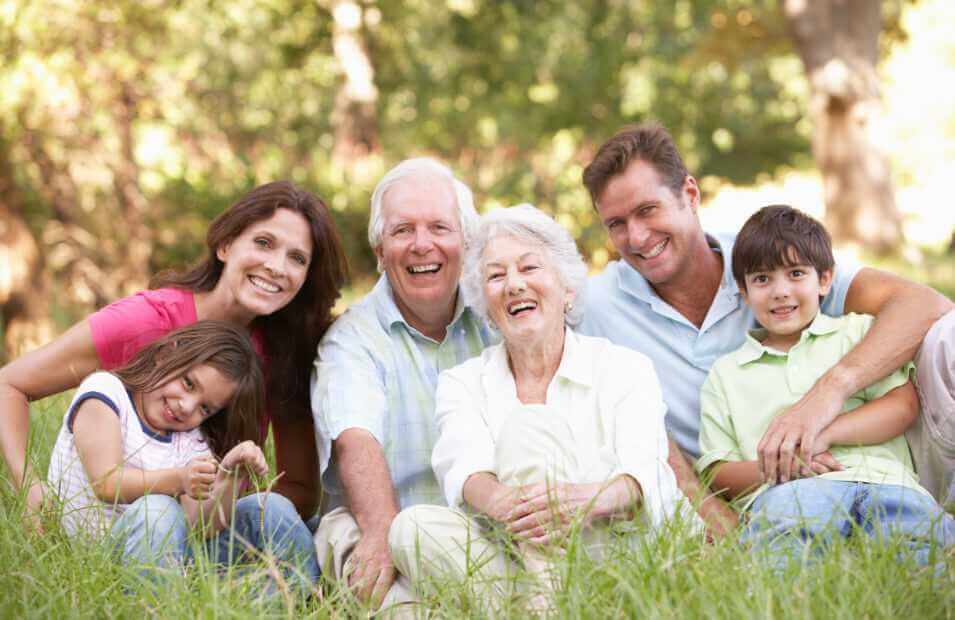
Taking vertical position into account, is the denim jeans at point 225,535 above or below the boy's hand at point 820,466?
above

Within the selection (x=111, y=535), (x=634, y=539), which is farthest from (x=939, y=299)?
(x=111, y=535)

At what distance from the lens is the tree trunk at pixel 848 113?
12.4 metres

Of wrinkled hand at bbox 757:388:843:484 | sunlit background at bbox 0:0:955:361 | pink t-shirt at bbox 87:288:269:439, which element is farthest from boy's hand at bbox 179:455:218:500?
sunlit background at bbox 0:0:955:361

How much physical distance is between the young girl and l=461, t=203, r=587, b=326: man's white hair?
30.6 inches

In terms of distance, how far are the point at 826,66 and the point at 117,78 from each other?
8.53 meters

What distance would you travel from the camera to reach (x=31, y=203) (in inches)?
362

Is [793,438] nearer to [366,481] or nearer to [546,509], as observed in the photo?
[546,509]

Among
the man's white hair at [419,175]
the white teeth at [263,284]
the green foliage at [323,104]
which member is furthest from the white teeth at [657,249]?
the green foliage at [323,104]

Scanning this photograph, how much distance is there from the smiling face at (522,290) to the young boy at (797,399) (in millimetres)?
634

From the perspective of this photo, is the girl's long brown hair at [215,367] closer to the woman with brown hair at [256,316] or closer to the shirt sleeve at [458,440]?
the woman with brown hair at [256,316]

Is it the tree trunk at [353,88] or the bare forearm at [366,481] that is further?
the tree trunk at [353,88]

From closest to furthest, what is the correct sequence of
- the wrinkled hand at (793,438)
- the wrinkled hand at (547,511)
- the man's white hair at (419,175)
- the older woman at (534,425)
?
the wrinkled hand at (547,511) → the older woman at (534,425) → the wrinkled hand at (793,438) → the man's white hair at (419,175)

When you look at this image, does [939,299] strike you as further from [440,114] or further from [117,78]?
[440,114]

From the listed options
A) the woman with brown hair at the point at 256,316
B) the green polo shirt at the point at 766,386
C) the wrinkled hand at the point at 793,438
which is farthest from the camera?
the woman with brown hair at the point at 256,316
